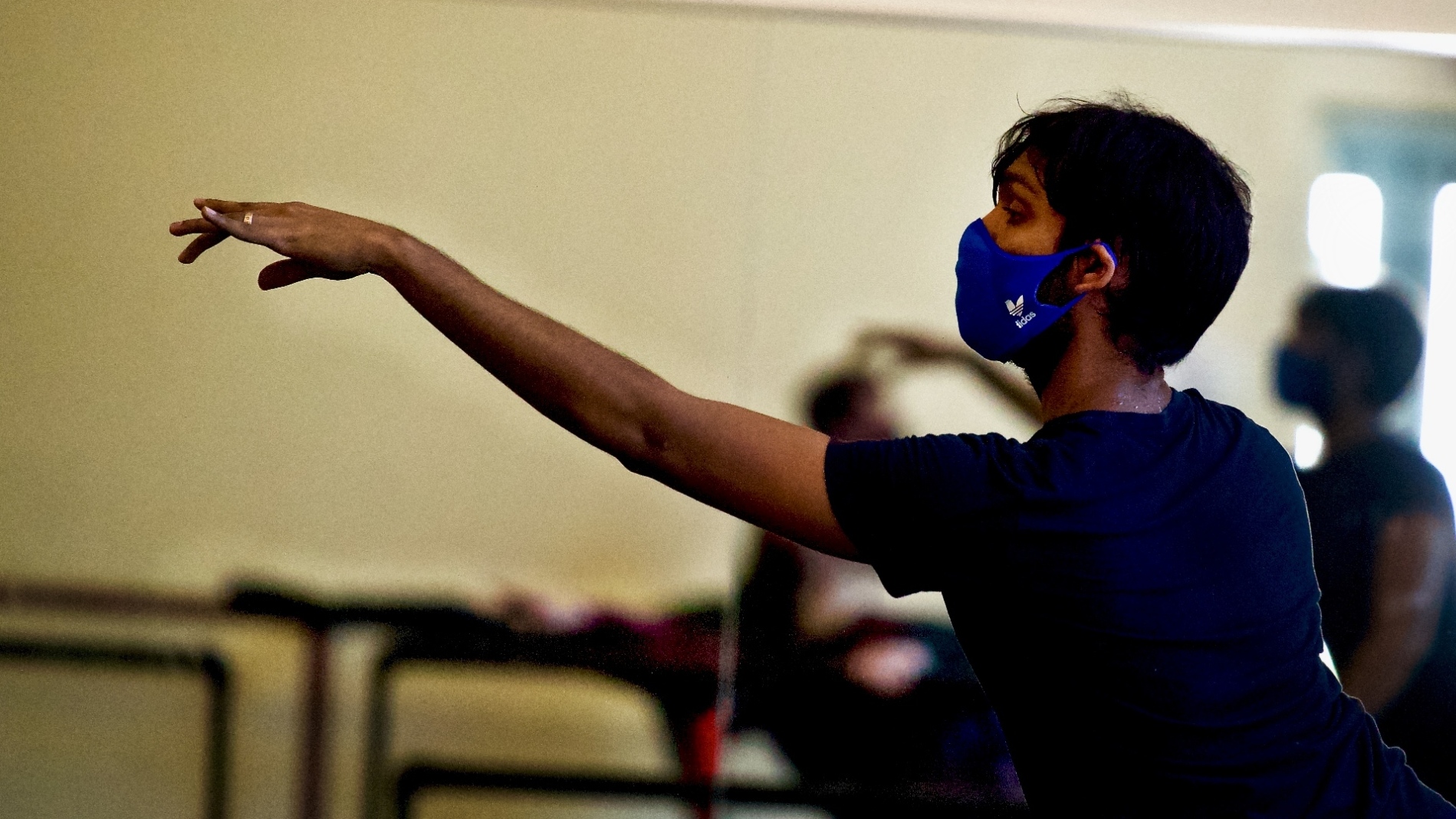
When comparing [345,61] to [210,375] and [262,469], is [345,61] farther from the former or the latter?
[262,469]

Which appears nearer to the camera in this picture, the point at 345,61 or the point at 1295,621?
the point at 1295,621

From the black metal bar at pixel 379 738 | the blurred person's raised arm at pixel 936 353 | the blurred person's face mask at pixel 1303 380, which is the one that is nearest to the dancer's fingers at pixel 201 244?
the black metal bar at pixel 379 738

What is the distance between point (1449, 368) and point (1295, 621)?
4.86 feet

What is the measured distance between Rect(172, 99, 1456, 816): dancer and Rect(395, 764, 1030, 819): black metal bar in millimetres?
1178

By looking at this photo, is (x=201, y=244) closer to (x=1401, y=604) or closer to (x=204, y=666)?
(x=204, y=666)

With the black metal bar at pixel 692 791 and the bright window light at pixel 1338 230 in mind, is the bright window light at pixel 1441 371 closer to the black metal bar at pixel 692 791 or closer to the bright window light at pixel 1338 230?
the bright window light at pixel 1338 230

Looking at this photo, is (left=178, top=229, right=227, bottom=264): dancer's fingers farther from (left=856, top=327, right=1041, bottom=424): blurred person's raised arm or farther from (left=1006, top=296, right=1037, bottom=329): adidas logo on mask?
(left=856, top=327, right=1041, bottom=424): blurred person's raised arm

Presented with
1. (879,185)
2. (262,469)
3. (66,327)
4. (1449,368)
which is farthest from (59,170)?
(1449,368)

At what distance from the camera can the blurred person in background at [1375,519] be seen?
87.0 inches

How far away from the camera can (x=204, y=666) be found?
7.24ft

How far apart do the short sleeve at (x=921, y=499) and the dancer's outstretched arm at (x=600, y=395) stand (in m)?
0.02

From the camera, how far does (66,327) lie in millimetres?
2195

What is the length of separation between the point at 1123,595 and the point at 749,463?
318 millimetres

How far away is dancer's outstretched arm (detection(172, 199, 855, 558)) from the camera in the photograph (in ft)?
3.27
